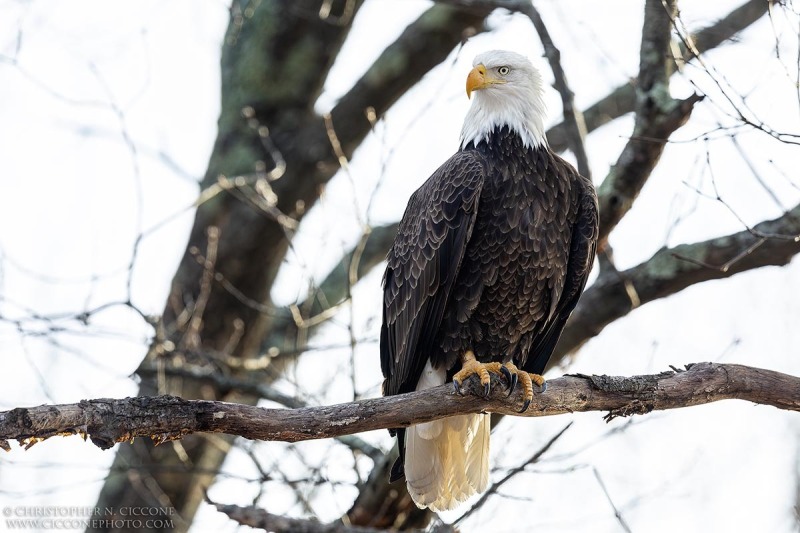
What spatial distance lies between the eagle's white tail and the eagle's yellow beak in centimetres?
172

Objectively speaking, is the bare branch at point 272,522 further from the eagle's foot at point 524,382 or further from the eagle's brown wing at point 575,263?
the eagle's brown wing at point 575,263

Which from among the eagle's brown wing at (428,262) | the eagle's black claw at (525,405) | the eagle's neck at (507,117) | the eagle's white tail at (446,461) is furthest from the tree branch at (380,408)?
the eagle's neck at (507,117)

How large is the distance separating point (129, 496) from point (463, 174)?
4.46 m

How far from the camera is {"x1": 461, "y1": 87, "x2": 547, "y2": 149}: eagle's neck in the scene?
550 centimetres

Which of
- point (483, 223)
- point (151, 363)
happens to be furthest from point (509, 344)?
point (151, 363)

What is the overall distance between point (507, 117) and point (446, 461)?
6.47 feet

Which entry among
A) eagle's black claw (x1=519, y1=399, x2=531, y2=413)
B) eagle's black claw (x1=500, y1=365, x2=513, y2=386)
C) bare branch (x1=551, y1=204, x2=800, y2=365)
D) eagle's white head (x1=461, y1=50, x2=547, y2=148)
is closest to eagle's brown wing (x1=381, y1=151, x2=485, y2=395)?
eagle's white head (x1=461, y1=50, x2=547, y2=148)

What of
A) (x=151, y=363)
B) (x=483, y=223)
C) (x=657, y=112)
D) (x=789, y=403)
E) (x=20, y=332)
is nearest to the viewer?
(x=789, y=403)

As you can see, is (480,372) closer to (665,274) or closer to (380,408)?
(380,408)

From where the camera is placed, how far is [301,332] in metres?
6.61

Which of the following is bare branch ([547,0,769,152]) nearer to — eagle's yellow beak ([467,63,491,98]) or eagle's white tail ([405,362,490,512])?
eagle's yellow beak ([467,63,491,98])

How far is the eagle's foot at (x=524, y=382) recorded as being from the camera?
4488mm

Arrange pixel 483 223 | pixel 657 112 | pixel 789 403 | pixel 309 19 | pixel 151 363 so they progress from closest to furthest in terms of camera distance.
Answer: pixel 789 403
pixel 483 223
pixel 657 112
pixel 151 363
pixel 309 19

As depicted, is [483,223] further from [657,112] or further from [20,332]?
[20,332]
